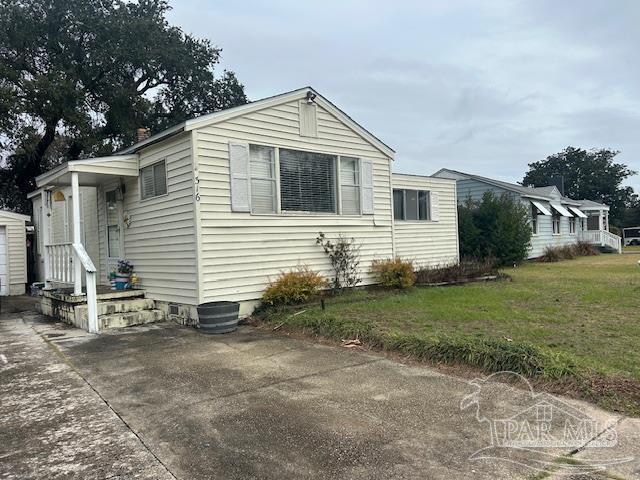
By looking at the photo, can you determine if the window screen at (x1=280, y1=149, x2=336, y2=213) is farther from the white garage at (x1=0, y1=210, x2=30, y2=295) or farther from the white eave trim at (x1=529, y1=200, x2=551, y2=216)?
the white eave trim at (x1=529, y1=200, x2=551, y2=216)

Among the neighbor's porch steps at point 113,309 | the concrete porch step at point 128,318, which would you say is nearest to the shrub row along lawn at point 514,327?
the concrete porch step at point 128,318

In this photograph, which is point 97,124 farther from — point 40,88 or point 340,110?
point 340,110

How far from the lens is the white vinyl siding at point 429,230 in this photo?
43.5 feet

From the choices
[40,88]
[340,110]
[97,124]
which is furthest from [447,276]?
[97,124]

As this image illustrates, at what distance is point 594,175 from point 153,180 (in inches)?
2151

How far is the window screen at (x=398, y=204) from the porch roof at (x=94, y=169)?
22.7 ft

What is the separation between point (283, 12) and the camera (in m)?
11.1

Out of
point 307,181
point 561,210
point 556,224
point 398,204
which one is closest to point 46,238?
point 307,181

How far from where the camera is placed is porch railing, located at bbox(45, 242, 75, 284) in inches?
403

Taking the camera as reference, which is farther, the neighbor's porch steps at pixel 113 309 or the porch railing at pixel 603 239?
the porch railing at pixel 603 239

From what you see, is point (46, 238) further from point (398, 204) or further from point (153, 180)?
point (398, 204)

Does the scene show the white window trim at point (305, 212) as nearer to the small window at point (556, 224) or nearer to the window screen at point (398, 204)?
the window screen at point (398, 204)

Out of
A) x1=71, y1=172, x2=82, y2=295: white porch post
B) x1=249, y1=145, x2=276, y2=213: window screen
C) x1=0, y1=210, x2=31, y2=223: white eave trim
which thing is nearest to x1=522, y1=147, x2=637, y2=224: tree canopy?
x1=249, y1=145, x2=276, y2=213: window screen

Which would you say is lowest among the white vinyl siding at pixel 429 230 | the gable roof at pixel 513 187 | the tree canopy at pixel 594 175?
the white vinyl siding at pixel 429 230
